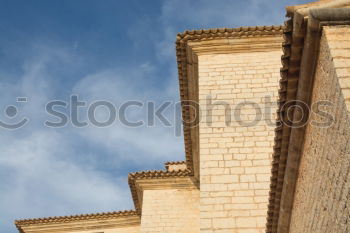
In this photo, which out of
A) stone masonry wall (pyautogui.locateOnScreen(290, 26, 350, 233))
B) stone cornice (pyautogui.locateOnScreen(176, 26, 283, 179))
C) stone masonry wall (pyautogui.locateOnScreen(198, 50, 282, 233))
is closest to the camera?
stone masonry wall (pyautogui.locateOnScreen(290, 26, 350, 233))

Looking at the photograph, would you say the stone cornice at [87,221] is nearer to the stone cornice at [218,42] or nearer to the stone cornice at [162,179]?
the stone cornice at [162,179]

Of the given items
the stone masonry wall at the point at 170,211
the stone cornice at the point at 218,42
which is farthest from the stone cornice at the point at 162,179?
the stone cornice at the point at 218,42

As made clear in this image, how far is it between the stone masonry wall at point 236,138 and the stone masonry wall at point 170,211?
3.47 metres

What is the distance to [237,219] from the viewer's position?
6992mm

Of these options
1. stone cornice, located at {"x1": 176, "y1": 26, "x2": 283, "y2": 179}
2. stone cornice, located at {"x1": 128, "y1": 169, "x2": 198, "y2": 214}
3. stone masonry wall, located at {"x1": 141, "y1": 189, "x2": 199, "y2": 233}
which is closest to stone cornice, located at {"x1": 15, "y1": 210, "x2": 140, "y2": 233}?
stone cornice, located at {"x1": 128, "y1": 169, "x2": 198, "y2": 214}

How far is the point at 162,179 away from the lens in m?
11.6

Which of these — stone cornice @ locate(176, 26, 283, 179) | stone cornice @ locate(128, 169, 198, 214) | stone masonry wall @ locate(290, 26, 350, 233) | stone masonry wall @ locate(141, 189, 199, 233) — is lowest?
stone masonry wall @ locate(290, 26, 350, 233)

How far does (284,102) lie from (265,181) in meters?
3.61

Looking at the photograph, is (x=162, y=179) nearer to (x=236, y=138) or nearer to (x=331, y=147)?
(x=236, y=138)

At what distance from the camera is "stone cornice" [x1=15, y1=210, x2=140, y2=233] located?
13.2 m

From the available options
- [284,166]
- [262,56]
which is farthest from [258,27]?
[284,166]

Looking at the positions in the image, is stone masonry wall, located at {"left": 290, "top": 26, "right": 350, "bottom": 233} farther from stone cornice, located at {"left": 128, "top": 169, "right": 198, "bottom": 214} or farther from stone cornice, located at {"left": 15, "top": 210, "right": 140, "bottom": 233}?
stone cornice, located at {"left": 15, "top": 210, "right": 140, "bottom": 233}

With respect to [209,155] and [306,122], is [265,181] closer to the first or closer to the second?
[209,155]

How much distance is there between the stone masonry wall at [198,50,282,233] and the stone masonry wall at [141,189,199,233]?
3469 millimetres
